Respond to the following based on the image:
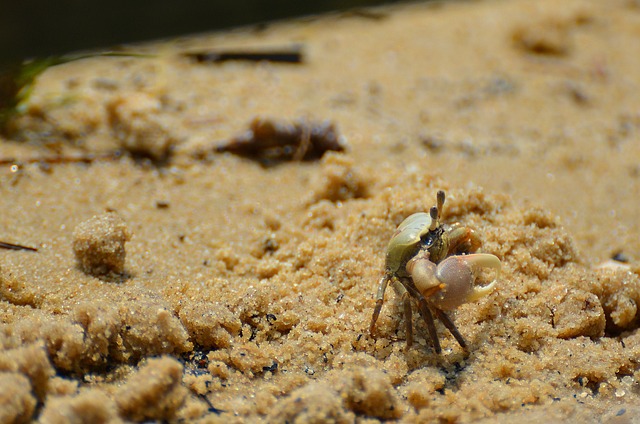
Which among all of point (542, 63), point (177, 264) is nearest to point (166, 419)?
point (177, 264)

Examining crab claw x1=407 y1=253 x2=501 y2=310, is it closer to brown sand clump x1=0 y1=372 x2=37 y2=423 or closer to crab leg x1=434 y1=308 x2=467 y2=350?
crab leg x1=434 y1=308 x2=467 y2=350

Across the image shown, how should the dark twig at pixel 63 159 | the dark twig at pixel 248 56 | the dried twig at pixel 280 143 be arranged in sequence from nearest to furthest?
the dark twig at pixel 63 159
the dried twig at pixel 280 143
the dark twig at pixel 248 56

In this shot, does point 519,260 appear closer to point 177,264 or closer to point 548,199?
point 548,199

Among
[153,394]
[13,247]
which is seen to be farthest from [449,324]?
[13,247]

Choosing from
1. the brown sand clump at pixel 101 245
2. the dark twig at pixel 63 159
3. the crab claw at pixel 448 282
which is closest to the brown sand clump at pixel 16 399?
the brown sand clump at pixel 101 245

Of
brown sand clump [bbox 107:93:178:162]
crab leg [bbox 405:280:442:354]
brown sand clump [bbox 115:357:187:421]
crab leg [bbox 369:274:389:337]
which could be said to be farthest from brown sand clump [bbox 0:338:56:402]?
brown sand clump [bbox 107:93:178:162]

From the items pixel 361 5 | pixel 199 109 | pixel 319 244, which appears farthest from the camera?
pixel 361 5

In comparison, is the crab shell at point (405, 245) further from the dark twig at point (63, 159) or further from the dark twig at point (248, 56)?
the dark twig at point (248, 56)
